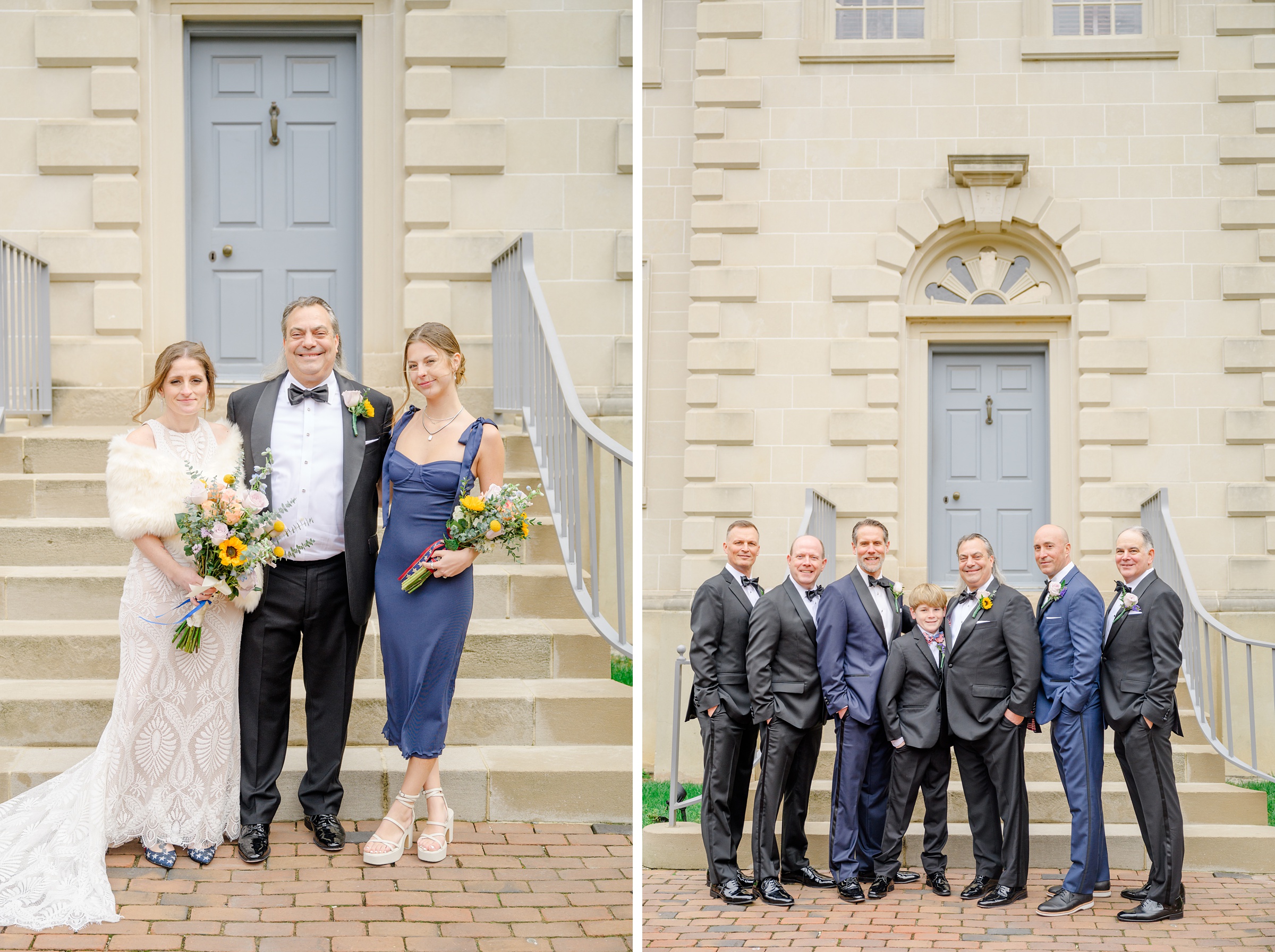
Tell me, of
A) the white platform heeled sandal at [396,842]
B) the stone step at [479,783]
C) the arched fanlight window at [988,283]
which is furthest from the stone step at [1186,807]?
the arched fanlight window at [988,283]

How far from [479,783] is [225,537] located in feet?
4.60

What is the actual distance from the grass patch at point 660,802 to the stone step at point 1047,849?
367mm

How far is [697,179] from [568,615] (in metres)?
4.32

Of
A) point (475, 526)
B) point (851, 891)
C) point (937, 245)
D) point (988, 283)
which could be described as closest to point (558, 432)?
point (475, 526)

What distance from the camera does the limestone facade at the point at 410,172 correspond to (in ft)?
25.0

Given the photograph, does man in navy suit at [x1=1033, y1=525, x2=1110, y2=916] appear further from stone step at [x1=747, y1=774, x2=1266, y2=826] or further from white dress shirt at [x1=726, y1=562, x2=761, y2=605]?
white dress shirt at [x1=726, y1=562, x2=761, y2=605]

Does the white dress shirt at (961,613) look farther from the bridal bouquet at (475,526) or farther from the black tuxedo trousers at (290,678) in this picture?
the black tuxedo trousers at (290,678)

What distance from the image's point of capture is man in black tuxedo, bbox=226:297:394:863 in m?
4.17

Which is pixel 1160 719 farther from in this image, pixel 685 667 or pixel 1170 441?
pixel 1170 441

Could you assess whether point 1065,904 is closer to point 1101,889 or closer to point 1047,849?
point 1101,889

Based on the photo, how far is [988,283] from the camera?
361 inches

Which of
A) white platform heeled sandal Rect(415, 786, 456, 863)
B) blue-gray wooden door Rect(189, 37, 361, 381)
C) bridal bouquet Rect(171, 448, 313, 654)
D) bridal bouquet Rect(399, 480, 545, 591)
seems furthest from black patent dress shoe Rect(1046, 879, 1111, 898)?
blue-gray wooden door Rect(189, 37, 361, 381)

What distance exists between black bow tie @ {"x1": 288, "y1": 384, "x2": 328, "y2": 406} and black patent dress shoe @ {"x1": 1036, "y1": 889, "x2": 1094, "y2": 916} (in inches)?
149

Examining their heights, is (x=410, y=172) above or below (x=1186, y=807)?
above
